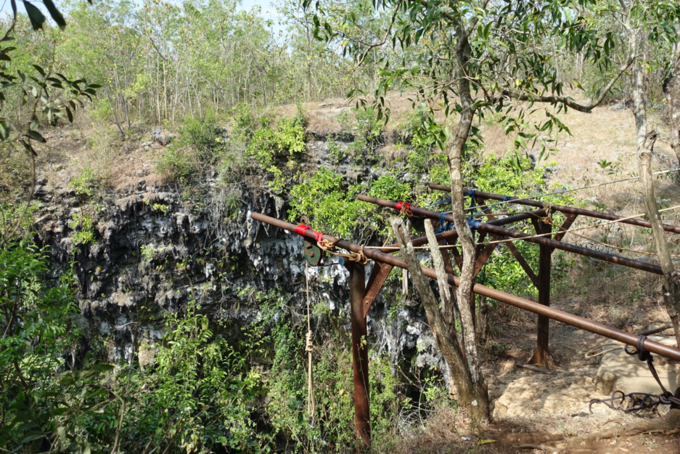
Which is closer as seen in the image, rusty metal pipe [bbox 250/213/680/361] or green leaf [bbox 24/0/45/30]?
green leaf [bbox 24/0/45/30]

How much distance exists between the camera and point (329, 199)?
6.97 metres

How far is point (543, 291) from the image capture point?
4004 millimetres

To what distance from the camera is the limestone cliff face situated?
9.79 metres

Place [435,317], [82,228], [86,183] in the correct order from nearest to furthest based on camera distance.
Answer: [435,317], [82,228], [86,183]

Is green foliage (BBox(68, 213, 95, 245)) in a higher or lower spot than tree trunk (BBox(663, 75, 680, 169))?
lower

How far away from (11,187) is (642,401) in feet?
43.3

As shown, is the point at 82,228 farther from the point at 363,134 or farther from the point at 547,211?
the point at 547,211

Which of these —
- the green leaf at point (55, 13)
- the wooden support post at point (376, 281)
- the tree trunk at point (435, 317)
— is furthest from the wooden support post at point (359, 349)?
the green leaf at point (55, 13)

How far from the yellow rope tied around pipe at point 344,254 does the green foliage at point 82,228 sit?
8.87m

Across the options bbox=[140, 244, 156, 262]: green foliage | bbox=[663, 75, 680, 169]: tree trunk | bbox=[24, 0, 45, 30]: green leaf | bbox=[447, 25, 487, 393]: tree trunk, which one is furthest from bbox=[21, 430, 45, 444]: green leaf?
bbox=[140, 244, 156, 262]: green foliage

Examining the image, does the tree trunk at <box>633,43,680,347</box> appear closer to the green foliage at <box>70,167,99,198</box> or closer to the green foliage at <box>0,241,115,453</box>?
the green foliage at <box>0,241,115,453</box>

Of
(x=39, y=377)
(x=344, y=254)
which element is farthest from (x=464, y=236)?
(x=39, y=377)

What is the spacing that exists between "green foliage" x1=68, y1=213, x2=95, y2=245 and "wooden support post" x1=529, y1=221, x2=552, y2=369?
982 centimetres

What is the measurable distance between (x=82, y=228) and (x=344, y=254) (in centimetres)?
931
